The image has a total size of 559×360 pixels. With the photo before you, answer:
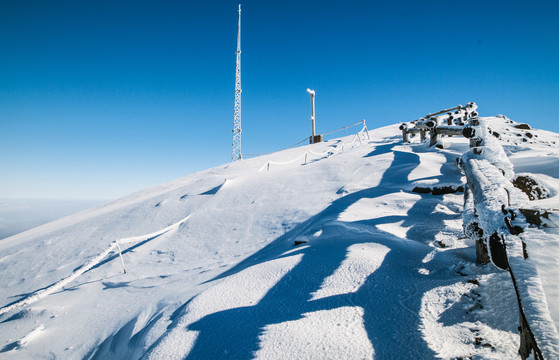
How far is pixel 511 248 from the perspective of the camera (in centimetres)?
122

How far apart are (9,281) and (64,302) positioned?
289cm

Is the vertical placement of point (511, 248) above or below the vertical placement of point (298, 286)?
above

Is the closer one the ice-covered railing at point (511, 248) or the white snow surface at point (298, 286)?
the ice-covered railing at point (511, 248)

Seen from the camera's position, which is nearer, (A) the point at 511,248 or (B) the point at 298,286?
(A) the point at 511,248

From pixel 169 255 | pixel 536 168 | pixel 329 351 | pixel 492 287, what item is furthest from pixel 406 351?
pixel 536 168

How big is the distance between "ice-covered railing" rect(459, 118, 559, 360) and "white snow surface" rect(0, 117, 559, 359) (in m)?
0.09

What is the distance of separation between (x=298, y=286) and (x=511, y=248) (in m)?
1.37

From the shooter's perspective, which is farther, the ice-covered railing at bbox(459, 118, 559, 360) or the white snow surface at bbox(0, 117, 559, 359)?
the white snow surface at bbox(0, 117, 559, 359)

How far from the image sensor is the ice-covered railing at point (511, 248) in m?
0.91

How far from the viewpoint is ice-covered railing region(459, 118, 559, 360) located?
907mm

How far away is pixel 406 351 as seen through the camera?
137 centimetres

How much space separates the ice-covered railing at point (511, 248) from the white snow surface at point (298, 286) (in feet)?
0.31

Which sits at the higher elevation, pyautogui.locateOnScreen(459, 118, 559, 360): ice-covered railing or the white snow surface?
pyautogui.locateOnScreen(459, 118, 559, 360): ice-covered railing

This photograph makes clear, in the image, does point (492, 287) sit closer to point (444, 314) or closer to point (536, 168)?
point (444, 314)
